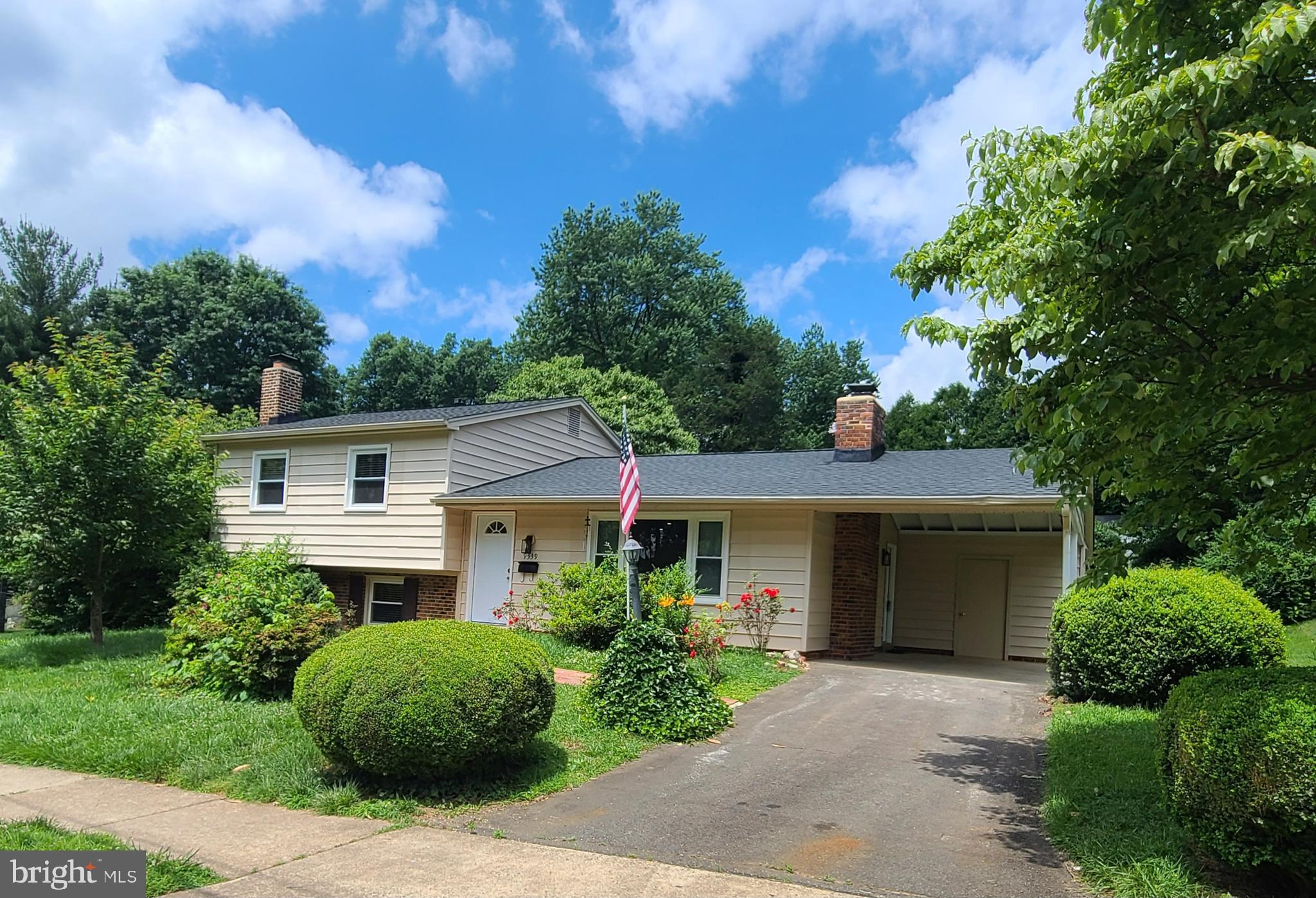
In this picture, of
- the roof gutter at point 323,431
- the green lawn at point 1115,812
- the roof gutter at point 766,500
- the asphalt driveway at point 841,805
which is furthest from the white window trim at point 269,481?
the green lawn at point 1115,812

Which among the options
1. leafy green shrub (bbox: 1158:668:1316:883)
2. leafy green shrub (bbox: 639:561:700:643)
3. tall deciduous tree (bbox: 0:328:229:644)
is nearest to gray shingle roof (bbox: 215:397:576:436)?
tall deciduous tree (bbox: 0:328:229:644)

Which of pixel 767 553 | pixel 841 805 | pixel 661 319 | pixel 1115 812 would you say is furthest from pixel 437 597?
pixel 661 319

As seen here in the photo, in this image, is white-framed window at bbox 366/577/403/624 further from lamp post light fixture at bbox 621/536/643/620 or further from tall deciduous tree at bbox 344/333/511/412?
tall deciduous tree at bbox 344/333/511/412

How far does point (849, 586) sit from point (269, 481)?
12.0m

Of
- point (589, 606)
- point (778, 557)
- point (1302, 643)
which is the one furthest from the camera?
point (1302, 643)

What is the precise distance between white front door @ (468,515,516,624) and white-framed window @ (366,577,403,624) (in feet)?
7.71

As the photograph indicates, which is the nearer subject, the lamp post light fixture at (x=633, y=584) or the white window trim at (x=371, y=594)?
the lamp post light fixture at (x=633, y=584)

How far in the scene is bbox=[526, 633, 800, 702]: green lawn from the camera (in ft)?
33.8

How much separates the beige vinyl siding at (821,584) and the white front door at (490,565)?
18.6 ft

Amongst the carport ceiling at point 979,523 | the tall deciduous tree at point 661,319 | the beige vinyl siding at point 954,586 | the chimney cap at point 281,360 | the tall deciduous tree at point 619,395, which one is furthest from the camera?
the tall deciduous tree at point 661,319

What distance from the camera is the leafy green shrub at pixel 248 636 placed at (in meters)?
9.16

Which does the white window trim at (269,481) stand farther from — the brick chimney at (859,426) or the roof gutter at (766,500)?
the brick chimney at (859,426)

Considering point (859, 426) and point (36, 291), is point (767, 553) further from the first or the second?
point (36, 291)

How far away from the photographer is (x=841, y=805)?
613 centimetres
